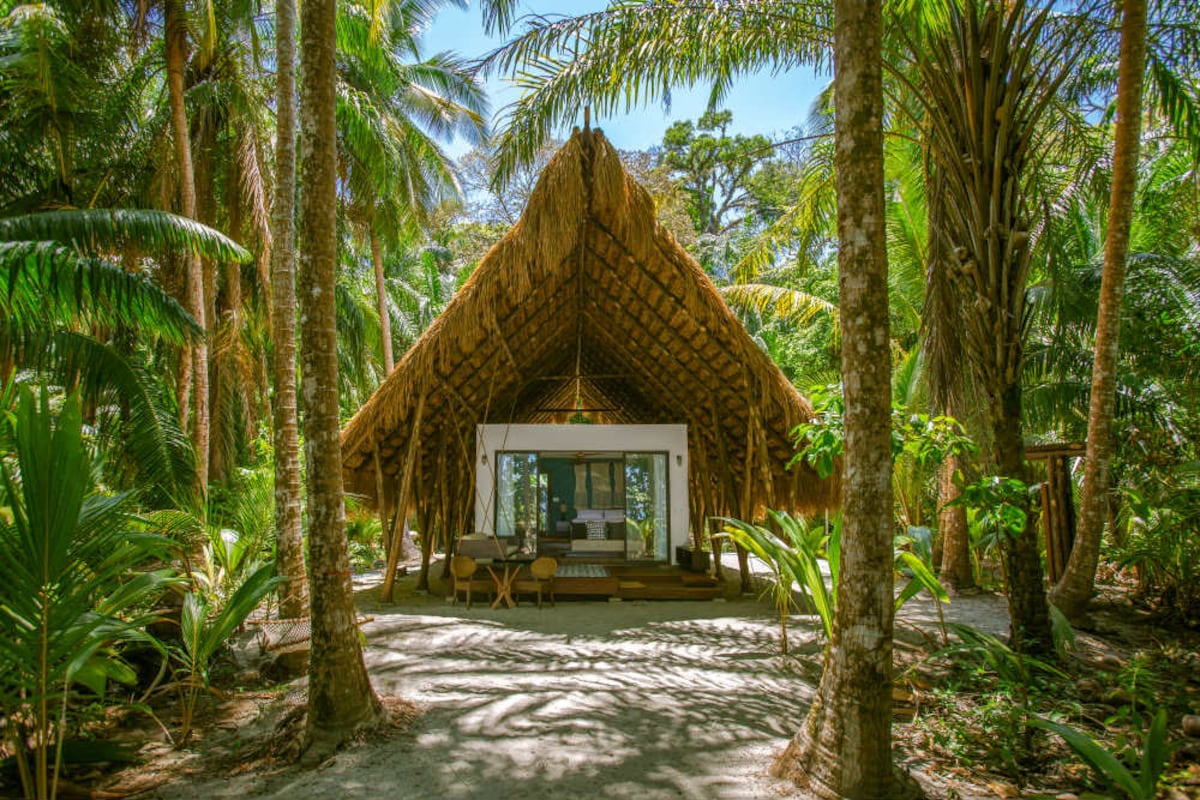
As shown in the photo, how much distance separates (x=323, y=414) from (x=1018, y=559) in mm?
4199

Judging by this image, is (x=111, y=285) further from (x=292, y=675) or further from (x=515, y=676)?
(x=515, y=676)

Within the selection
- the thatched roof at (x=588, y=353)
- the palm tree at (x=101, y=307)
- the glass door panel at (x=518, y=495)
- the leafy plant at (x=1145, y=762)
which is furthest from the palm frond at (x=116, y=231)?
the leafy plant at (x=1145, y=762)

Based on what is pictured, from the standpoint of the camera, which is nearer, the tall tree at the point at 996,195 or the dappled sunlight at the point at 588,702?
the dappled sunlight at the point at 588,702

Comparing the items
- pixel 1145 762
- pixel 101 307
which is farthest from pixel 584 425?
pixel 1145 762

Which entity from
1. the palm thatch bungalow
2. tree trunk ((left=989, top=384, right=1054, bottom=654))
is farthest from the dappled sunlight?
the palm thatch bungalow

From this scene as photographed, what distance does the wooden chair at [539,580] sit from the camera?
7332mm

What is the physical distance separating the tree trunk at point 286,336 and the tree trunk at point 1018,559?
15.8ft

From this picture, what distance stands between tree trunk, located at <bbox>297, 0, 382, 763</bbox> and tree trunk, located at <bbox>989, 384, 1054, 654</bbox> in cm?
382

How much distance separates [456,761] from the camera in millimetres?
3141

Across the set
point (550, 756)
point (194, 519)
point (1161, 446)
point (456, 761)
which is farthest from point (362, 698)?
point (1161, 446)

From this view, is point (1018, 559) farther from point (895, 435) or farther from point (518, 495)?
point (518, 495)

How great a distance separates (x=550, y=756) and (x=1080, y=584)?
16.1 feet

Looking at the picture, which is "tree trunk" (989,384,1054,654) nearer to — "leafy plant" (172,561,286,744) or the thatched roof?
the thatched roof

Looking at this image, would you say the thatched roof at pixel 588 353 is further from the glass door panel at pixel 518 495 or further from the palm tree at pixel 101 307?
the palm tree at pixel 101 307
